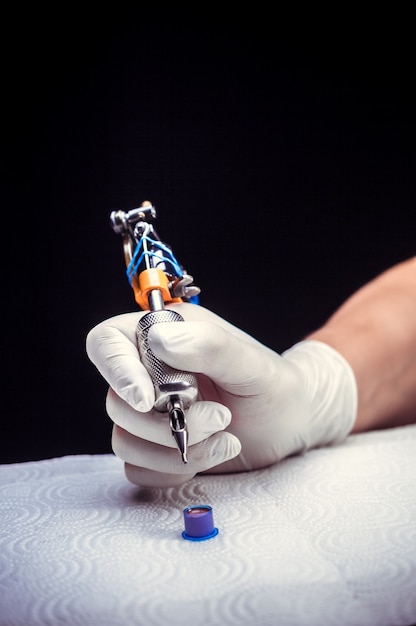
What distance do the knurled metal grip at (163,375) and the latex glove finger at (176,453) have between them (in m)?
0.10

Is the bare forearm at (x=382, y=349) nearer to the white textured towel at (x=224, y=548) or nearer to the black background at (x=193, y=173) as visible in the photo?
the white textured towel at (x=224, y=548)

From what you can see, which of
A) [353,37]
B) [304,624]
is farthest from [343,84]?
[304,624]

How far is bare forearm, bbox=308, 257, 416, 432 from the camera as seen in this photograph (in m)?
1.41

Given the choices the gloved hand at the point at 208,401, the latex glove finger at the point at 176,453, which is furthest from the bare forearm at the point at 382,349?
the latex glove finger at the point at 176,453

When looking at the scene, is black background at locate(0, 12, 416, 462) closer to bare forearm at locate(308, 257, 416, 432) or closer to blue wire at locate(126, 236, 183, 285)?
bare forearm at locate(308, 257, 416, 432)

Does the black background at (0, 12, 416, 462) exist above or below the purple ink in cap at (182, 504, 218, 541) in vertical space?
above

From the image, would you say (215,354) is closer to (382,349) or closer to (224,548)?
(224,548)

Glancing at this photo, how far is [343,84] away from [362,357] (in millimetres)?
1021

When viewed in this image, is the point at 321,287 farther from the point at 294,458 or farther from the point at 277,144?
the point at 294,458

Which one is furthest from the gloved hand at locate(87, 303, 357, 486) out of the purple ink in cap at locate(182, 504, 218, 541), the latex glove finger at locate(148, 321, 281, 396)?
the purple ink in cap at locate(182, 504, 218, 541)

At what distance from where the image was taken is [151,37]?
1869mm

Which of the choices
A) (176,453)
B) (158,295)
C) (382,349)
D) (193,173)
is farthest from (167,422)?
(193,173)

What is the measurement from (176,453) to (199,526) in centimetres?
13

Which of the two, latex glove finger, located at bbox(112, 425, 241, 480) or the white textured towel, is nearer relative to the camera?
the white textured towel
